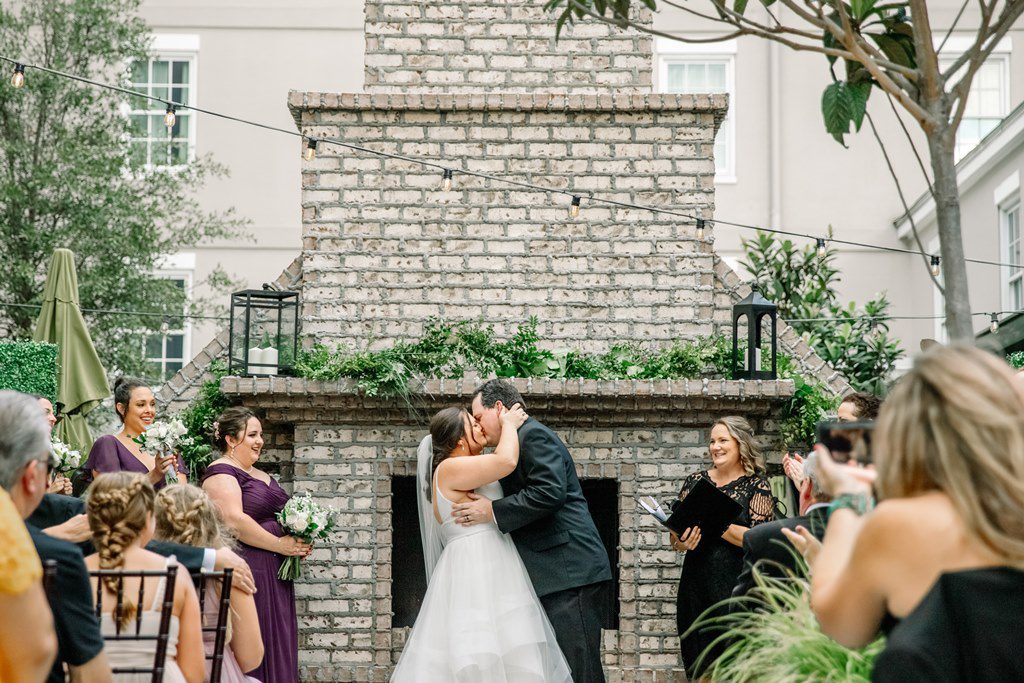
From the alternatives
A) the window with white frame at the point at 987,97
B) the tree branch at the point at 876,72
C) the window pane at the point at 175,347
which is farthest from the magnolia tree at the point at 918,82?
the window with white frame at the point at 987,97

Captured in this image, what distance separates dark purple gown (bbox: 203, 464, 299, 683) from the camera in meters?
6.20

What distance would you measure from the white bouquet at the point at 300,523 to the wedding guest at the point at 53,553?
3353 millimetres

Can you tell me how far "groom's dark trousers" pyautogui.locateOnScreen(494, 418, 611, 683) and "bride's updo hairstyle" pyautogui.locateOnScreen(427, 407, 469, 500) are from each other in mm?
320

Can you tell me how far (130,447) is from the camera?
659 cm

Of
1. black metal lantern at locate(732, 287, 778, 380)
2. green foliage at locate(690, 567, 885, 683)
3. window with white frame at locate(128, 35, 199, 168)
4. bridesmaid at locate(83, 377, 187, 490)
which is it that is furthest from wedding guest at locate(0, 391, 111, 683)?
window with white frame at locate(128, 35, 199, 168)

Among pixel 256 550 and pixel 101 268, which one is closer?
pixel 256 550

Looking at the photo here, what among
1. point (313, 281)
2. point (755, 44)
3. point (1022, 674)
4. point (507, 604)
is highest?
point (755, 44)

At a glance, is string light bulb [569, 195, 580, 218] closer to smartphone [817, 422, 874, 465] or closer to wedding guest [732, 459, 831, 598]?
wedding guest [732, 459, 831, 598]

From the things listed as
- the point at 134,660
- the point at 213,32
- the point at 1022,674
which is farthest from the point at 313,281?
the point at 213,32

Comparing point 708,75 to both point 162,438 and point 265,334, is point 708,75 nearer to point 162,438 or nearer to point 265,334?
point 265,334

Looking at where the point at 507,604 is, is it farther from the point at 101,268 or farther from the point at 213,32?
the point at 213,32

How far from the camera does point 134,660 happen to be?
12.2 ft

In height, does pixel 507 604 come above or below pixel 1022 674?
below

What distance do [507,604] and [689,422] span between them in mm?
2028
